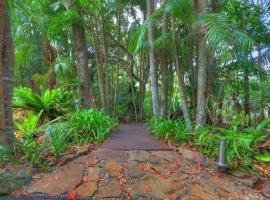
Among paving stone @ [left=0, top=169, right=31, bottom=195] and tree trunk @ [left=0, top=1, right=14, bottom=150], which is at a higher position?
tree trunk @ [left=0, top=1, right=14, bottom=150]

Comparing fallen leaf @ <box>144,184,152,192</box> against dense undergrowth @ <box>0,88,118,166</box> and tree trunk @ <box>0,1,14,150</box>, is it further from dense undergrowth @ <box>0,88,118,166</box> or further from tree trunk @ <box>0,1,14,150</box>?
tree trunk @ <box>0,1,14,150</box>

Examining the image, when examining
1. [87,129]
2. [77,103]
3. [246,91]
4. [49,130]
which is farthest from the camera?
[77,103]

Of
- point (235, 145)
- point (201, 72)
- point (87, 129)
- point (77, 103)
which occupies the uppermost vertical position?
point (201, 72)

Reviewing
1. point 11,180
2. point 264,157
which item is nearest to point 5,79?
A: point 11,180

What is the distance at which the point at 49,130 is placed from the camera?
2.89m

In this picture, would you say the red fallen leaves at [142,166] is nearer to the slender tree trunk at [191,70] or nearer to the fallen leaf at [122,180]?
the fallen leaf at [122,180]

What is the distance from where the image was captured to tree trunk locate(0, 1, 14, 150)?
2.25 metres

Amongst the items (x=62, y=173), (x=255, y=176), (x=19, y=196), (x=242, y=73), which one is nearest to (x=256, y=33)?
(x=242, y=73)

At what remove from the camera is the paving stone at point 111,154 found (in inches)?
96.6

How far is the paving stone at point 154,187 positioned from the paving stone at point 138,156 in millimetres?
359

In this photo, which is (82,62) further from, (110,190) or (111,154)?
(110,190)

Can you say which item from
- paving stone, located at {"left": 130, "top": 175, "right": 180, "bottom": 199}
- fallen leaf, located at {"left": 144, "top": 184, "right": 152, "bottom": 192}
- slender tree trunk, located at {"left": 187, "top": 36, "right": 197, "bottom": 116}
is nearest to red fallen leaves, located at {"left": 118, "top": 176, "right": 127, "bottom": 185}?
paving stone, located at {"left": 130, "top": 175, "right": 180, "bottom": 199}

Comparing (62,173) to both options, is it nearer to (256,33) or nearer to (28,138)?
(28,138)

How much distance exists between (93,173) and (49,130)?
1081 mm
